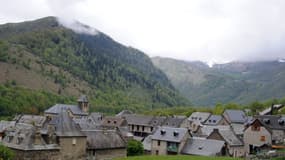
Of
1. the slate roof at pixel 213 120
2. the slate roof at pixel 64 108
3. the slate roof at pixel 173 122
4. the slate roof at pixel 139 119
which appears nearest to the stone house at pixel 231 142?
the slate roof at pixel 173 122

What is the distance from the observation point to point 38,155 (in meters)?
54.8

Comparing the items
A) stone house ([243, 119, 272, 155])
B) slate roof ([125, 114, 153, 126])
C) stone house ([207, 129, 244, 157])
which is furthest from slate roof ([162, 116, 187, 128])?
stone house ([243, 119, 272, 155])

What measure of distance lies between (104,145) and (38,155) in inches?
475

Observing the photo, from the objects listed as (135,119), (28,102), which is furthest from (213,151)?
(28,102)

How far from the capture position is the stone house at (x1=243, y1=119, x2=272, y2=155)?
73500mm

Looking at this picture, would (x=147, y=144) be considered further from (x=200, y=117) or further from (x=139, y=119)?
(x=200, y=117)

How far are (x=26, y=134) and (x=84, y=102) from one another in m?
82.4

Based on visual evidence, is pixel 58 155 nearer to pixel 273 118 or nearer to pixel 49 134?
pixel 49 134

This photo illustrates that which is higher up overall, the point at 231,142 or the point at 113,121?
the point at 113,121

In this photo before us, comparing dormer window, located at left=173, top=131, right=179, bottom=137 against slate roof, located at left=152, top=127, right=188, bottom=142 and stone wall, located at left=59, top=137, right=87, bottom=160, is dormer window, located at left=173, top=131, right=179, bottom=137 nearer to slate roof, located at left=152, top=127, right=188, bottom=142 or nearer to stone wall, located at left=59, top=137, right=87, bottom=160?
slate roof, located at left=152, top=127, right=188, bottom=142

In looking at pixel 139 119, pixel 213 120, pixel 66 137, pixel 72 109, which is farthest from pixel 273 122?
pixel 72 109

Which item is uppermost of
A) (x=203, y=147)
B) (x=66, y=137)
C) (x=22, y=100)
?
(x=22, y=100)

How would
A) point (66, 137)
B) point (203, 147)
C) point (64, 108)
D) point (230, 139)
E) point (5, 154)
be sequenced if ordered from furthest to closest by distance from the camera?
point (64, 108) < point (230, 139) < point (203, 147) < point (66, 137) < point (5, 154)

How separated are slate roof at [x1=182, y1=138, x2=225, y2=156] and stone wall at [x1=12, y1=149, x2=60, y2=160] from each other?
26000mm
